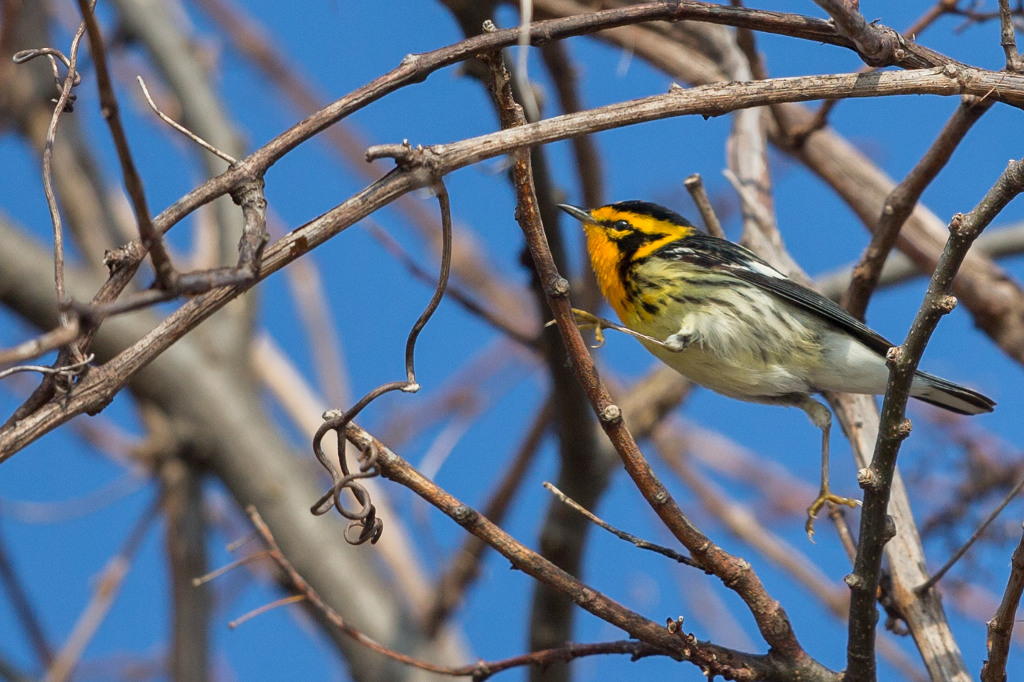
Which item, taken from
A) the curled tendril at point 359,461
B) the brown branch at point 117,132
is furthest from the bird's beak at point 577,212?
the brown branch at point 117,132

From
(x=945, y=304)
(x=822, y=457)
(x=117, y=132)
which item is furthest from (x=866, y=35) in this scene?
(x=822, y=457)

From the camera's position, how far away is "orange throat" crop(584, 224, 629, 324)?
3.51 m

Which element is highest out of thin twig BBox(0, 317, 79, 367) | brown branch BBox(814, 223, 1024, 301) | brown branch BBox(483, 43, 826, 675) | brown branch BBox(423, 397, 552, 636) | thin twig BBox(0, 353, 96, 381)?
brown branch BBox(814, 223, 1024, 301)

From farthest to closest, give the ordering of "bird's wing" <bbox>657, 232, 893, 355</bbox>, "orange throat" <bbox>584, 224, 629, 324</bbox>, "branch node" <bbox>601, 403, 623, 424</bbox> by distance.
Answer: "orange throat" <bbox>584, 224, 629, 324</bbox> < "bird's wing" <bbox>657, 232, 893, 355</bbox> < "branch node" <bbox>601, 403, 623, 424</bbox>

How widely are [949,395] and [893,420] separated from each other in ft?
5.29

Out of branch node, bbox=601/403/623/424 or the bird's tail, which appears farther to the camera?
the bird's tail

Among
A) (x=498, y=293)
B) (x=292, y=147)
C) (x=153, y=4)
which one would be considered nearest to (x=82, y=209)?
(x=153, y=4)

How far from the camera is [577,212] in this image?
358 centimetres

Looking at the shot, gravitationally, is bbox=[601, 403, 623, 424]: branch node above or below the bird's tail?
below

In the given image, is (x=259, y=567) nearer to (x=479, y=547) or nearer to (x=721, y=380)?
(x=479, y=547)

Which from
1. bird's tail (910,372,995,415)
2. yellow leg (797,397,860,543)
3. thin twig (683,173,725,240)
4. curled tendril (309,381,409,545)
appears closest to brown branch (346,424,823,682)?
curled tendril (309,381,409,545)

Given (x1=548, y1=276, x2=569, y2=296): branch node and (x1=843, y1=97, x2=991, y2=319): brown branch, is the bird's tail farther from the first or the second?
(x1=548, y1=276, x2=569, y2=296): branch node

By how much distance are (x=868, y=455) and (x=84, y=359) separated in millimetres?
2342

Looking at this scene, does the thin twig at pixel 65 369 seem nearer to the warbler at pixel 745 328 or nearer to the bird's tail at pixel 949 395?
the warbler at pixel 745 328
